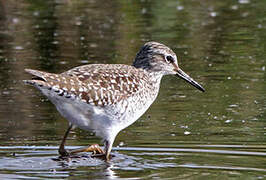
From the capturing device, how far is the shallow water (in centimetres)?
830

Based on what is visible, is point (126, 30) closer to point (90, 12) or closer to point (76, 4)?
point (90, 12)

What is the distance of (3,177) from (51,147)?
1419 mm

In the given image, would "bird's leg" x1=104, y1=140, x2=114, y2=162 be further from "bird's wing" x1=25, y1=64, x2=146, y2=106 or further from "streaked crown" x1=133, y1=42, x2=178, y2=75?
"streaked crown" x1=133, y1=42, x2=178, y2=75

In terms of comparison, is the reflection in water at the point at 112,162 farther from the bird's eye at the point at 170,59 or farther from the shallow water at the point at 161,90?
the bird's eye at the point at 170,59

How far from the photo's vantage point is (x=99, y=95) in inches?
326

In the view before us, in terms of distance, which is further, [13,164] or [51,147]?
[51,147]

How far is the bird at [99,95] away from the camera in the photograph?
8016 millimetres

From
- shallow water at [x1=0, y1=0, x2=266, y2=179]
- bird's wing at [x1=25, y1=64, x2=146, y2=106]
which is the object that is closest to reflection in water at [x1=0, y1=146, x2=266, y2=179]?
shallow water at [x1=0, y1=0, x2=266, y2=179]

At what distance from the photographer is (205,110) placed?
1074 cm

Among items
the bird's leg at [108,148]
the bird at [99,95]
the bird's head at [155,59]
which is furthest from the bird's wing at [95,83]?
the bird's leg at [108,148]

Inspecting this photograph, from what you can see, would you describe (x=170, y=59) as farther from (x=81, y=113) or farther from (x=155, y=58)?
(x=81, y=113)

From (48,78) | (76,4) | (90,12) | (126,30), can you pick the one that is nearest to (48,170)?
(48,78)

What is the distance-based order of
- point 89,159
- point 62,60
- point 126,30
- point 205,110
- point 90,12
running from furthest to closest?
1. point 90,12
2. point 126,30
3. point 62,60
4. point 205,110
5. point 89,159

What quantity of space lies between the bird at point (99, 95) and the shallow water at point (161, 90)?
13.7 inches
